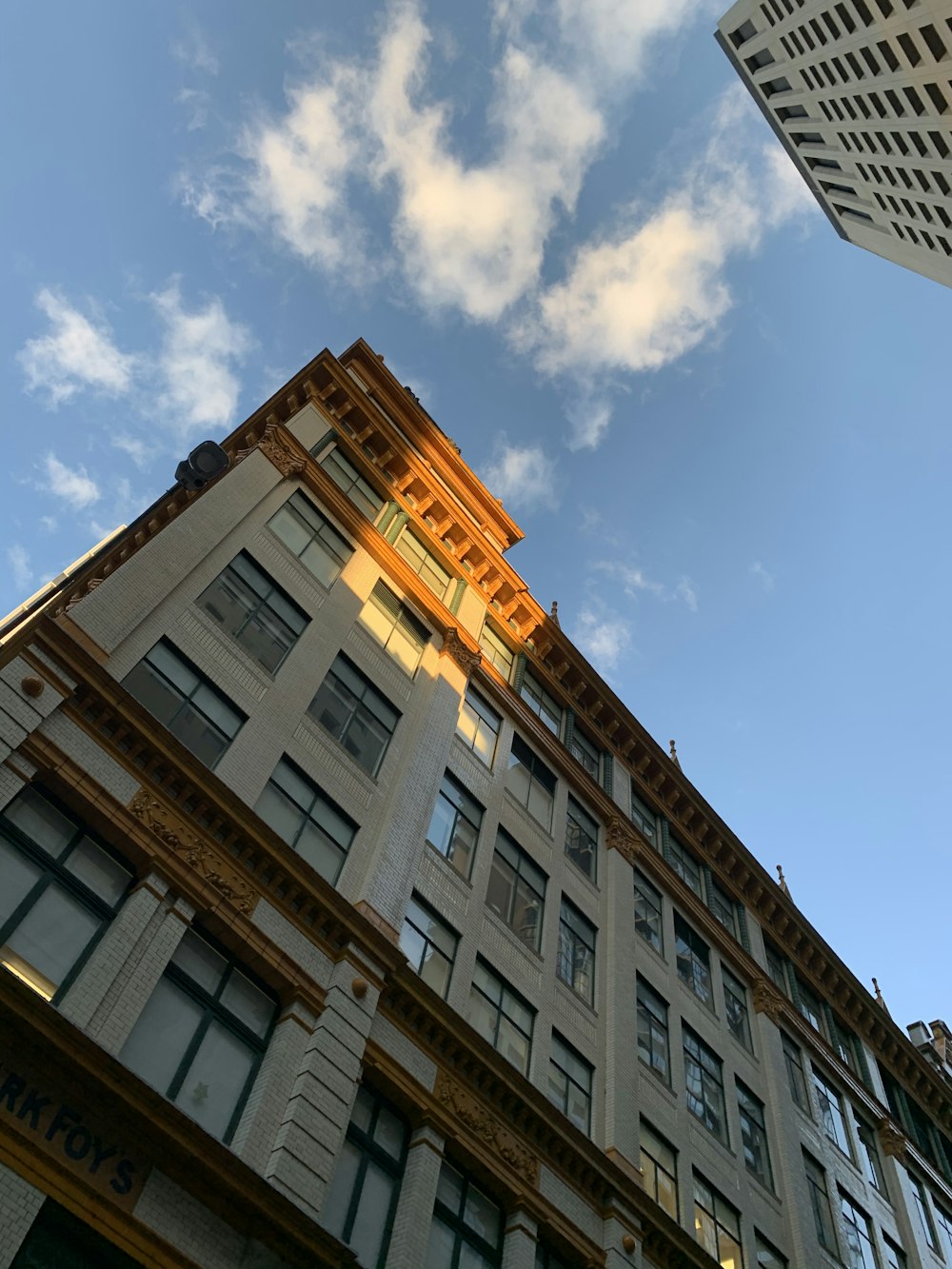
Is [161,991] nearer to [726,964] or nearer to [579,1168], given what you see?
[579,1168]

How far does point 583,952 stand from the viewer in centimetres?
2769

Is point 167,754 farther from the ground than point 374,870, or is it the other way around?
point 374,870

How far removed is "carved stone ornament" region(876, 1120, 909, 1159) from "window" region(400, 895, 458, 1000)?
78.5 ft

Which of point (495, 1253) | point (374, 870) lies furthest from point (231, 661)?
point (495, 1253)

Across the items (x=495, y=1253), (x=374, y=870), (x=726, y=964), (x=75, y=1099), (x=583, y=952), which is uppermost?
(x=726, y=964)

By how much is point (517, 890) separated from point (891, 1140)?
21.2m

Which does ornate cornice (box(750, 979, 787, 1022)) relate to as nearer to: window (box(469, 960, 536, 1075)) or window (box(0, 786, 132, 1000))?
window (box(469, 960, 536, 1075))

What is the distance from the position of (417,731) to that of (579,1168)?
35.3 ft

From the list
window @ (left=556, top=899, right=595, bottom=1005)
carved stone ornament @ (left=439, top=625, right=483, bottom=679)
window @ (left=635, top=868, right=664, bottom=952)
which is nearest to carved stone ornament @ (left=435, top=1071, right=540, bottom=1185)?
window @ (left=556, top=899, right=595, bottom=1005)

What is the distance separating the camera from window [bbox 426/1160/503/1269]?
1770 centimetres

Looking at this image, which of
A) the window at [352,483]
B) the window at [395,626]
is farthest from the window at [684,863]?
the window at [352,483]

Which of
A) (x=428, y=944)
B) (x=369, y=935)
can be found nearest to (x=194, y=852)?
(x=369, y=935)

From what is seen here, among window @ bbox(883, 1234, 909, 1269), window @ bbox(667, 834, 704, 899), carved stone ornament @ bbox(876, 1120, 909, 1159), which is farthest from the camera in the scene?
window @ bbox(667, 834, 704, 899)

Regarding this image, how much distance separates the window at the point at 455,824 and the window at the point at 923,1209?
24.1m
